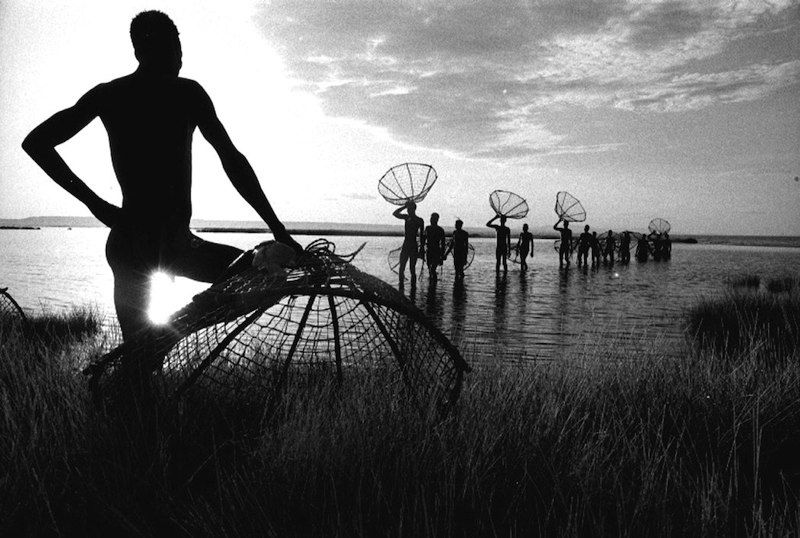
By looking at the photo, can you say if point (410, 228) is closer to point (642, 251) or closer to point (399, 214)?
point (399, 214)

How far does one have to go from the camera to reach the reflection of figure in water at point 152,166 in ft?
8.85

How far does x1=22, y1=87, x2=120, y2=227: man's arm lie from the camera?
250cm

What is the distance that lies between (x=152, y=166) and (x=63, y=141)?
38 centimetres

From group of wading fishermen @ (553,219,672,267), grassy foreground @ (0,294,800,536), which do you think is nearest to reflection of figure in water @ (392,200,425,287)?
group of wading fishermen @ (553,219,672,267)

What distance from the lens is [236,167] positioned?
9.36ft

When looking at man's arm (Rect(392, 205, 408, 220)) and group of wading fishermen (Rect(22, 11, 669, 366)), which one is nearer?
group of wading fishermen (Rect(22, 11, 669, 366))

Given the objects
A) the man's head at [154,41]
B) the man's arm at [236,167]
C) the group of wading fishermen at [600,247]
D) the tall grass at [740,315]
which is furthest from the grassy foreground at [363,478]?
the group of wading fishermen at [600,247]

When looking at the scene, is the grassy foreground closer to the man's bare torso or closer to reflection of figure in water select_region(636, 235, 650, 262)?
the man's bare torso

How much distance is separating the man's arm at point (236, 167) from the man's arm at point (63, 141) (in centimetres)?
49

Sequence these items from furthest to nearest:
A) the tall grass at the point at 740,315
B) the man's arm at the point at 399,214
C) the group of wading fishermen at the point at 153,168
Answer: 1. the man's arm at the point at 399,214
2. the tall grass at the point at 740,315
3. the group of wading fishermen at the point at 153,168

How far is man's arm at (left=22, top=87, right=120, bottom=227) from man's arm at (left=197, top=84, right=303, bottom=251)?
49cm

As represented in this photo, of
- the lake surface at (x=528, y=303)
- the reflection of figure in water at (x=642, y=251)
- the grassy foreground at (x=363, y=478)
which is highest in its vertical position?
the reflection of figure in water at (x=642, y=251)

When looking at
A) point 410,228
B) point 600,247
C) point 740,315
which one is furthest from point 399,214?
point 600,247

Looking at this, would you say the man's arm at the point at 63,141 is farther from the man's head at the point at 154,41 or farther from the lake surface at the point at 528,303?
the lake surface at the point at 528,303
